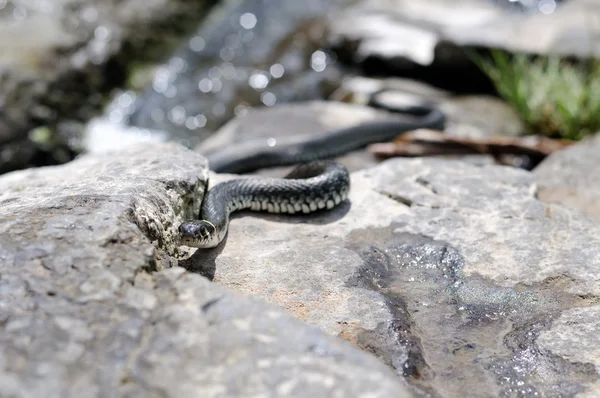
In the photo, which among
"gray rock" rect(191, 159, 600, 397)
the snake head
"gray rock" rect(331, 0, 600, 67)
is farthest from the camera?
"gray rock" rect(331, 0, 600, 67)

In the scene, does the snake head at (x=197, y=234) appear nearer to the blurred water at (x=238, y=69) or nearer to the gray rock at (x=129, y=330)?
the gray rock at (x=129, y=330)

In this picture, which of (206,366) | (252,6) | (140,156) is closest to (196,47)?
(252,6)

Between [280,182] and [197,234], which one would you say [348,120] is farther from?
A: [197,234]

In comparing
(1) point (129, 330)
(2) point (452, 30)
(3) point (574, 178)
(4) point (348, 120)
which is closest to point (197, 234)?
(1) point (129, 330)

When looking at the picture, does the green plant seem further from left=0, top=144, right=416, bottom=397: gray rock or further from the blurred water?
left=0, top=144, right=416, bottom=397: gray rock

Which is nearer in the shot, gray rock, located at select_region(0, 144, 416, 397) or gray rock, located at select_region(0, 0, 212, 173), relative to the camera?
gray rock, located at select_region(0, 144, 416, 397)

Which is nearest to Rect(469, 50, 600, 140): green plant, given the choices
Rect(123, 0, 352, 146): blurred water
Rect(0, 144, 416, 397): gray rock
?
Rect(123, 0, 352, 146): blurred water

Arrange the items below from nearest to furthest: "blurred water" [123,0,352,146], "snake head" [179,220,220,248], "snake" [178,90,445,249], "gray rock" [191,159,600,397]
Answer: "gray rock" [191,159,600,397]
"snake head" [179,220,220,248]
"snake" [178,90,445,249]
"blurred water" [123,0,352,146]
